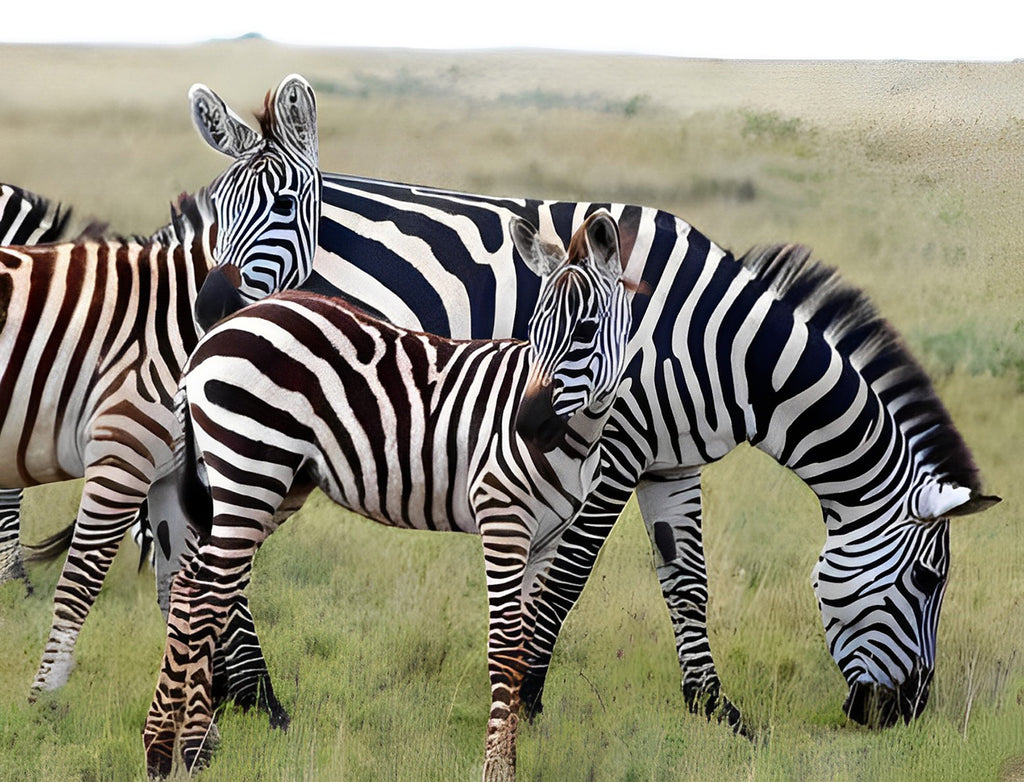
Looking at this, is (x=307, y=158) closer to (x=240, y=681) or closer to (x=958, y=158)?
(x=240, y=681)

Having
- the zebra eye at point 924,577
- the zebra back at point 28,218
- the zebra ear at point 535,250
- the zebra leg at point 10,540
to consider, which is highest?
the zebra back at point 28,218

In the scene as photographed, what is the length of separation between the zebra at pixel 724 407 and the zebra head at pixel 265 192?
0.19m

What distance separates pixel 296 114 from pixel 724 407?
3001mm

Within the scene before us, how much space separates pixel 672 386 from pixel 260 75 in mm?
23129

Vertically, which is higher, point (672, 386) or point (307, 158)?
point (307, 158)

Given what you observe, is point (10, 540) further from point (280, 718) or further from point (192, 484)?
point (192, 484)

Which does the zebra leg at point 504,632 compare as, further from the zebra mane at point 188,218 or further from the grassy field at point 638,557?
the zebra mane at point 188,218

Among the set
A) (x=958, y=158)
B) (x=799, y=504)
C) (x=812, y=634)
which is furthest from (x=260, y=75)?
(x=812, y=634)

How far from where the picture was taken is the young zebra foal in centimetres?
489

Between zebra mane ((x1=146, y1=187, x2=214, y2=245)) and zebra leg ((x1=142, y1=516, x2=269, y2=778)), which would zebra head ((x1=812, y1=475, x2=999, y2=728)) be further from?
zebra mane ((x1=146, y1=187, x2=214, y2=245))

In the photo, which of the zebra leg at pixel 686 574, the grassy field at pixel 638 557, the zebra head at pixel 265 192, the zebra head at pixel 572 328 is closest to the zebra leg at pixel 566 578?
the grassy field at pixel 638 557

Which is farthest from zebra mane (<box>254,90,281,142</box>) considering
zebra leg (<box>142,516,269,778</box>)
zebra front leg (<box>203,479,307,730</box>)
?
zebra leg (<box>142,516,269,778</box>)

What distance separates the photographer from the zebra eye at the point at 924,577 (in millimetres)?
6148

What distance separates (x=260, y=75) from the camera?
88.6 feet
